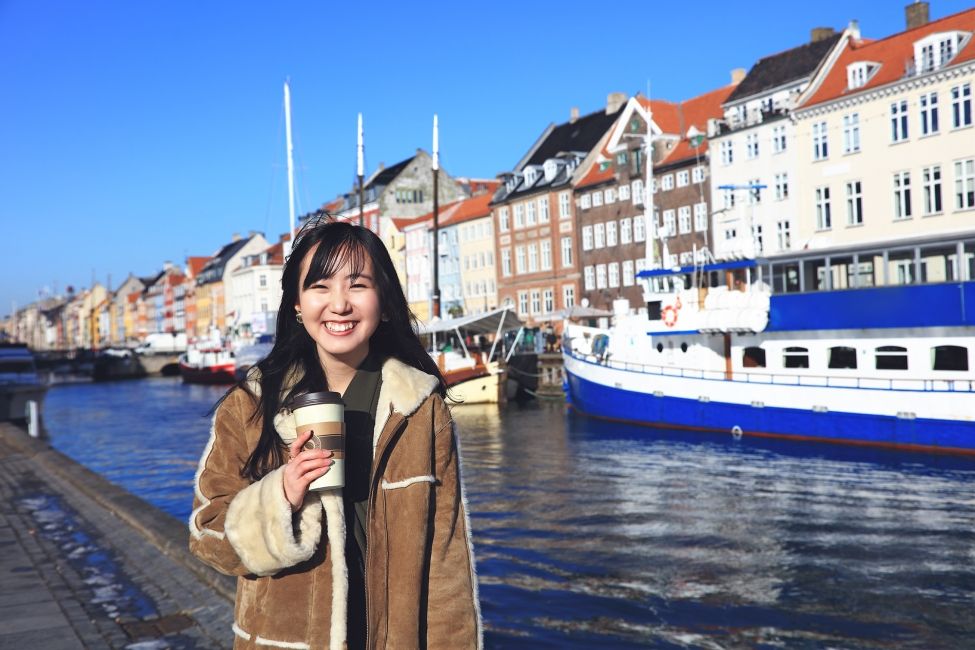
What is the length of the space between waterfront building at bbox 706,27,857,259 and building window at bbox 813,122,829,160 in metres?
0.95

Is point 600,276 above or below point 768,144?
below

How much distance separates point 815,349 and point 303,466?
23.7 metres

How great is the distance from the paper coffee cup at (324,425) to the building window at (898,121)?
1516 inches

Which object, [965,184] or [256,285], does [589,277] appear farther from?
[256,285]

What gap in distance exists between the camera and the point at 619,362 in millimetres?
30938

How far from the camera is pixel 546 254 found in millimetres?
61094

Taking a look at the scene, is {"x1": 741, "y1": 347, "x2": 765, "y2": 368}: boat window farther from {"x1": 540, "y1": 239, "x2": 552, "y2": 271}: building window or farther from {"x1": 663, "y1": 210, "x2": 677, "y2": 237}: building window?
{"x1": 540, "y1": 239, "x2": 552, "y2": 271}: building window

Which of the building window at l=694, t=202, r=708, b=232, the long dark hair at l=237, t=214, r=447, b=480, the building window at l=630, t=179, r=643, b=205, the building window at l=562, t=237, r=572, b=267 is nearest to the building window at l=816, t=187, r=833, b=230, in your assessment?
the building window at l=694, t=202, r=708, b=232

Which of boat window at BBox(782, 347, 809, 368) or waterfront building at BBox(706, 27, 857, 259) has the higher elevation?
waterfront building at BBox(706, 27, 857, 259)

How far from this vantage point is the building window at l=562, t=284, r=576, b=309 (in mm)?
58812

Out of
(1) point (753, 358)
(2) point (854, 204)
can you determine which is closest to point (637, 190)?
(2) point (854, 204)

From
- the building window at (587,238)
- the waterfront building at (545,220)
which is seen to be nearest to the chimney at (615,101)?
the waterfront building at (545,220)

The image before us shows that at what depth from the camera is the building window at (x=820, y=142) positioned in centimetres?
4062

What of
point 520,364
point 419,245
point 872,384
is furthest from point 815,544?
point 419,245
